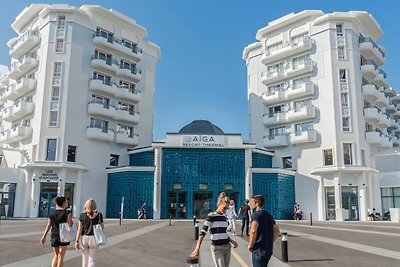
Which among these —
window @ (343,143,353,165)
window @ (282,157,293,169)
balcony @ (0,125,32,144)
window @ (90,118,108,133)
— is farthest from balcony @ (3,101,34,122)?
window @ (343,143,353,165)

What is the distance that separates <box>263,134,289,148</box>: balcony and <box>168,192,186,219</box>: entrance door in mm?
12606

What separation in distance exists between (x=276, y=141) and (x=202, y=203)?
39.5ft

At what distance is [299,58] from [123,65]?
70.4 ft

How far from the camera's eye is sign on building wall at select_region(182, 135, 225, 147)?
37662 mm

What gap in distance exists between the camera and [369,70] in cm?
4194

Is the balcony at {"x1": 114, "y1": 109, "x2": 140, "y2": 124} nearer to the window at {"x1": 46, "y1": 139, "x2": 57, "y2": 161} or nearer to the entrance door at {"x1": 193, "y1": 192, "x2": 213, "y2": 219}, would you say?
the window at {"x1": 46, "y1": 139, "x2": 57, "y2": 161}

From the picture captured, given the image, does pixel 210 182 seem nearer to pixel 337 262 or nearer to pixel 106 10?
pixel 106 10

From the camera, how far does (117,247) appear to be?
513 inches

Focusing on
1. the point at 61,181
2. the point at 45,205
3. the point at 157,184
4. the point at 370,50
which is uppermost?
the point at 370,50

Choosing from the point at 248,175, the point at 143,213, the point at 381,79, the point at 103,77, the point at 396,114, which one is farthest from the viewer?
the point at 396,114

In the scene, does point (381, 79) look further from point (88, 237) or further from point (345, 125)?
point (88, 237)

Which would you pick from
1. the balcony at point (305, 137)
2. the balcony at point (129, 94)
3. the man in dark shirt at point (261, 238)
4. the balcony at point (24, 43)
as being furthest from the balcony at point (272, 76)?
the man in dark shirt at point (261, 238)

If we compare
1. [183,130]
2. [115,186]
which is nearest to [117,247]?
[115,186]

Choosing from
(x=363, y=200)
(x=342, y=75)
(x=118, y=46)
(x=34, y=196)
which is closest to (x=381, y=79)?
(x=342, y=75)
